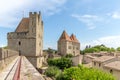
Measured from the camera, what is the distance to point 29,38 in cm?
6106

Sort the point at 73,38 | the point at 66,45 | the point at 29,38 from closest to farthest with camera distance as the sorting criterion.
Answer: the point at 29,38 < the point at 66,45 < the point at 73,38

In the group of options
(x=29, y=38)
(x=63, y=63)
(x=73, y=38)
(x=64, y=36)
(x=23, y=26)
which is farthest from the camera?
(x=73, y=38)

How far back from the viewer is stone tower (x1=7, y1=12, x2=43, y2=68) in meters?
60.2

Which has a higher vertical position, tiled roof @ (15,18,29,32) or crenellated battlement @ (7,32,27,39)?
tiled roof @ (15,18,29,32)

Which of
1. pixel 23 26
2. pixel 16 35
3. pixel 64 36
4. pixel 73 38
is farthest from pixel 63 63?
pixel 73 38

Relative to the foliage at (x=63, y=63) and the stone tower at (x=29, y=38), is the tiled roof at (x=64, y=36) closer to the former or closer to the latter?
the stone tower at (x=29, y=38)

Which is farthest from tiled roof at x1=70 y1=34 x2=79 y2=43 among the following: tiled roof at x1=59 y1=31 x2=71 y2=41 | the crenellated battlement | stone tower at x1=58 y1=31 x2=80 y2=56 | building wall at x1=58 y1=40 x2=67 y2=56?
the crenellated battlement

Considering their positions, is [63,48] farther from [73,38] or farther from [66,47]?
[73,38]

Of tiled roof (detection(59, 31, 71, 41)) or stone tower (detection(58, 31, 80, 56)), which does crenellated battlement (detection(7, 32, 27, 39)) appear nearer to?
stone tower (detection(58, 31, 80, 56))

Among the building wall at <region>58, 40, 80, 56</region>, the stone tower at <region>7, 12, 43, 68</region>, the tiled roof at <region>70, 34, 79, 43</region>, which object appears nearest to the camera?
the stone tower at <region>7, 12, 43, 68</region>

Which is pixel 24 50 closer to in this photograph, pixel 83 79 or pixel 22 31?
pixel 22 31

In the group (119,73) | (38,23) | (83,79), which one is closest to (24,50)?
(38,23)

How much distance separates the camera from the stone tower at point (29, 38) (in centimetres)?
6022

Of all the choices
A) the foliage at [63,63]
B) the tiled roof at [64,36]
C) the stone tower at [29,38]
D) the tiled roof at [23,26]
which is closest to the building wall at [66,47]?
the tiled roof at [64,36]
